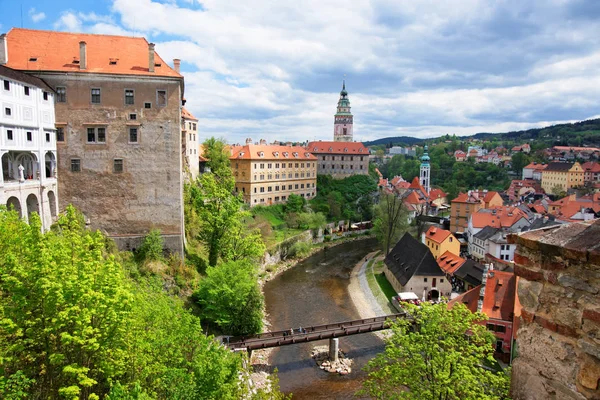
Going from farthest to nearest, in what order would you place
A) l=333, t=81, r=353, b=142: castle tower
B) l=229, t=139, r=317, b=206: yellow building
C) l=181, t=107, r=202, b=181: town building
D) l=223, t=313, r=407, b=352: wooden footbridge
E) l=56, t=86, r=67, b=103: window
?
l=333, t=81, r=353, b=142: castle tower < l=229, t=139, r=317, b=206: yellow building < l=181, t=107, r=202, b=181: town building < l=56, t=86, r=67, b=103: window < l=223, t=313, r=407, b=352: wooden footbridge

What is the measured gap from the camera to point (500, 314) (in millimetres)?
20203

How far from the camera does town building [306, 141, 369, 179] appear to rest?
6450 cm

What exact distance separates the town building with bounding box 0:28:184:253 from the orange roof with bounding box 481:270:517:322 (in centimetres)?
1777

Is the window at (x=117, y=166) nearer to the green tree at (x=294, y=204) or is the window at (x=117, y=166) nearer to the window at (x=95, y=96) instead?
the window at (x=95, y=96)

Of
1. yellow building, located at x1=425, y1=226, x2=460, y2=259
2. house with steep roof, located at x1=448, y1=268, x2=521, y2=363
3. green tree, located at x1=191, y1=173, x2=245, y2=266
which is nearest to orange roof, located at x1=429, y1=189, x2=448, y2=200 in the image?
yellow building, located at x1=425, y1=226, x2=460, y2=259

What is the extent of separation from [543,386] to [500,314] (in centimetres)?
1916

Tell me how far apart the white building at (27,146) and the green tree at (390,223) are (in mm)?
29104

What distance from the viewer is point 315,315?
25906mm

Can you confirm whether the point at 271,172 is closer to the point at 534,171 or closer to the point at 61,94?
the point at 61,94

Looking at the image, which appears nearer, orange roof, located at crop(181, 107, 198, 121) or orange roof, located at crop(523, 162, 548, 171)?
orange roof, located at crop(181, 107, 198, 121)

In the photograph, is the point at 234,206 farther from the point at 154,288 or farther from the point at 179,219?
the point at 154,288

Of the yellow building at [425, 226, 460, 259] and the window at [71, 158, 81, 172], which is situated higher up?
the window at [71, 158, 81, 172]

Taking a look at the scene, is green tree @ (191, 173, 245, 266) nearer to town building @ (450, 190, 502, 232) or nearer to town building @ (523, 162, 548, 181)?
town building @ (450, 190, 502, 232)

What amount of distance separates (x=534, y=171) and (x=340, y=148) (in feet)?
164
